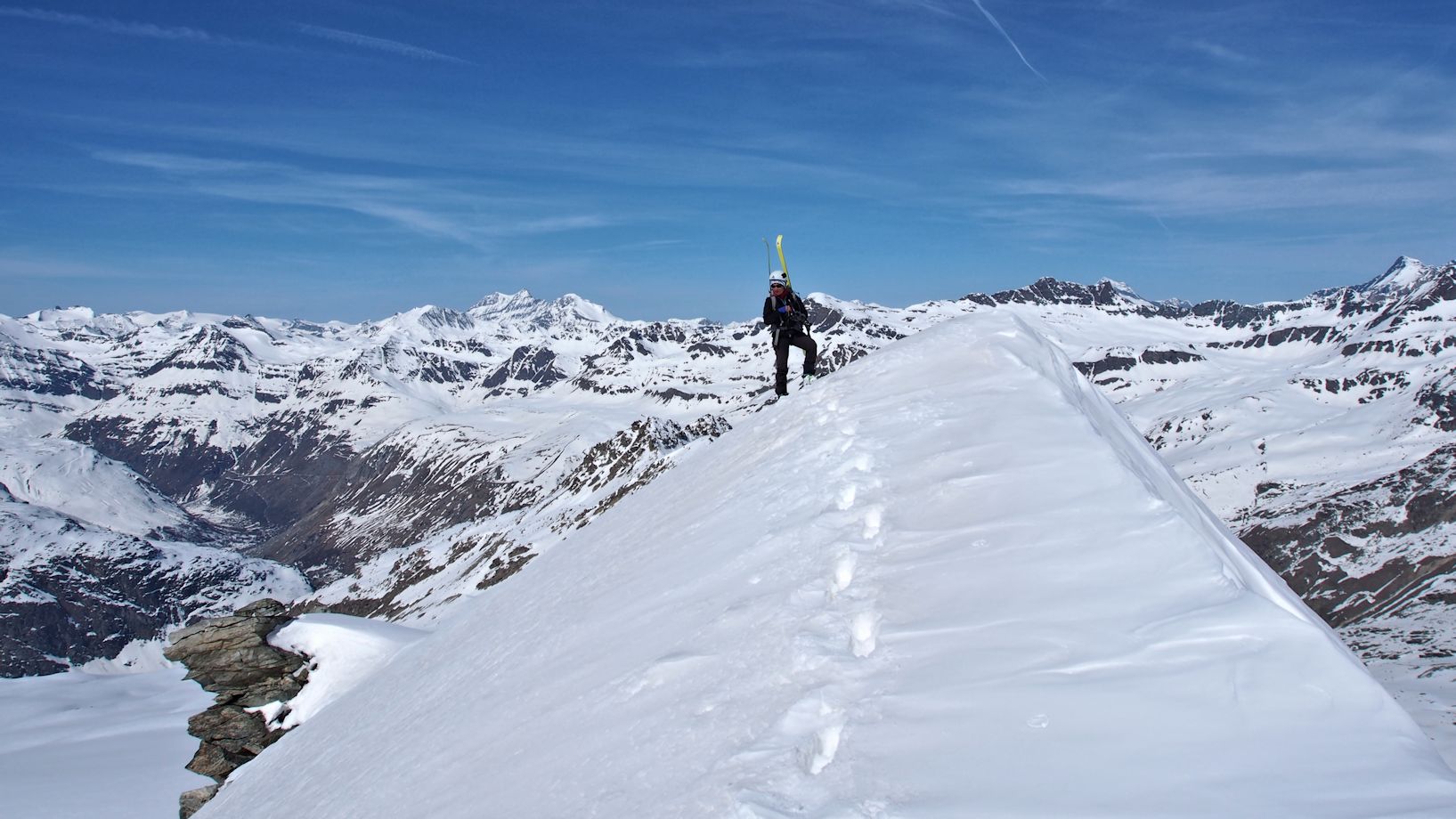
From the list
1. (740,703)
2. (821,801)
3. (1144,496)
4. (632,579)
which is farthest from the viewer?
(632,579)

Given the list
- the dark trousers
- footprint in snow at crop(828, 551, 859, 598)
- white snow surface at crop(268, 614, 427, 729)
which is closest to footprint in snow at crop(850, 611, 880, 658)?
footprint in snow at crop(828, 551, 859, 598)

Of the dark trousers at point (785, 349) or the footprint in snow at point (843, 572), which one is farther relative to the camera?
the dark trousers at point (785, 349)

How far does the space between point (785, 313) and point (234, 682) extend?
22074mm

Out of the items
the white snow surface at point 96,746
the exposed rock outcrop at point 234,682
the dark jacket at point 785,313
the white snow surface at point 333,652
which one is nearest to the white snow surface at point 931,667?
the dark jacket at point 785,313

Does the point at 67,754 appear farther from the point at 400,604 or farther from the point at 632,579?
the point at 400,604

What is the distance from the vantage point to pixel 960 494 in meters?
9.98

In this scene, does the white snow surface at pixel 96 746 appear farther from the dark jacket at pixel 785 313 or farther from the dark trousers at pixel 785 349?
the dark jacket at pixel 785 313

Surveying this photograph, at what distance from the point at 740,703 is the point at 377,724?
1157 centimetres

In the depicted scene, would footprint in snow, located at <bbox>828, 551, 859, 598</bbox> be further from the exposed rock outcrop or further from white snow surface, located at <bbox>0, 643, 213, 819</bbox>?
white snow surface, located at <bbox>0, 643, 213, 819</bbox>

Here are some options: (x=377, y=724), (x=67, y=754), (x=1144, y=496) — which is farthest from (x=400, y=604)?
(x=1144, y=496)

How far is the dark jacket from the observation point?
23.7 metres

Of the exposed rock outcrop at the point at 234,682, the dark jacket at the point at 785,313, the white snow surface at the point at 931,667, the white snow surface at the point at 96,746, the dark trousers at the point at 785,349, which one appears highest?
the dark jacket at the point at 785,313

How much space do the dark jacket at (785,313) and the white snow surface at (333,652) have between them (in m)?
15.6

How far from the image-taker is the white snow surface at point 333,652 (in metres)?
26.7
